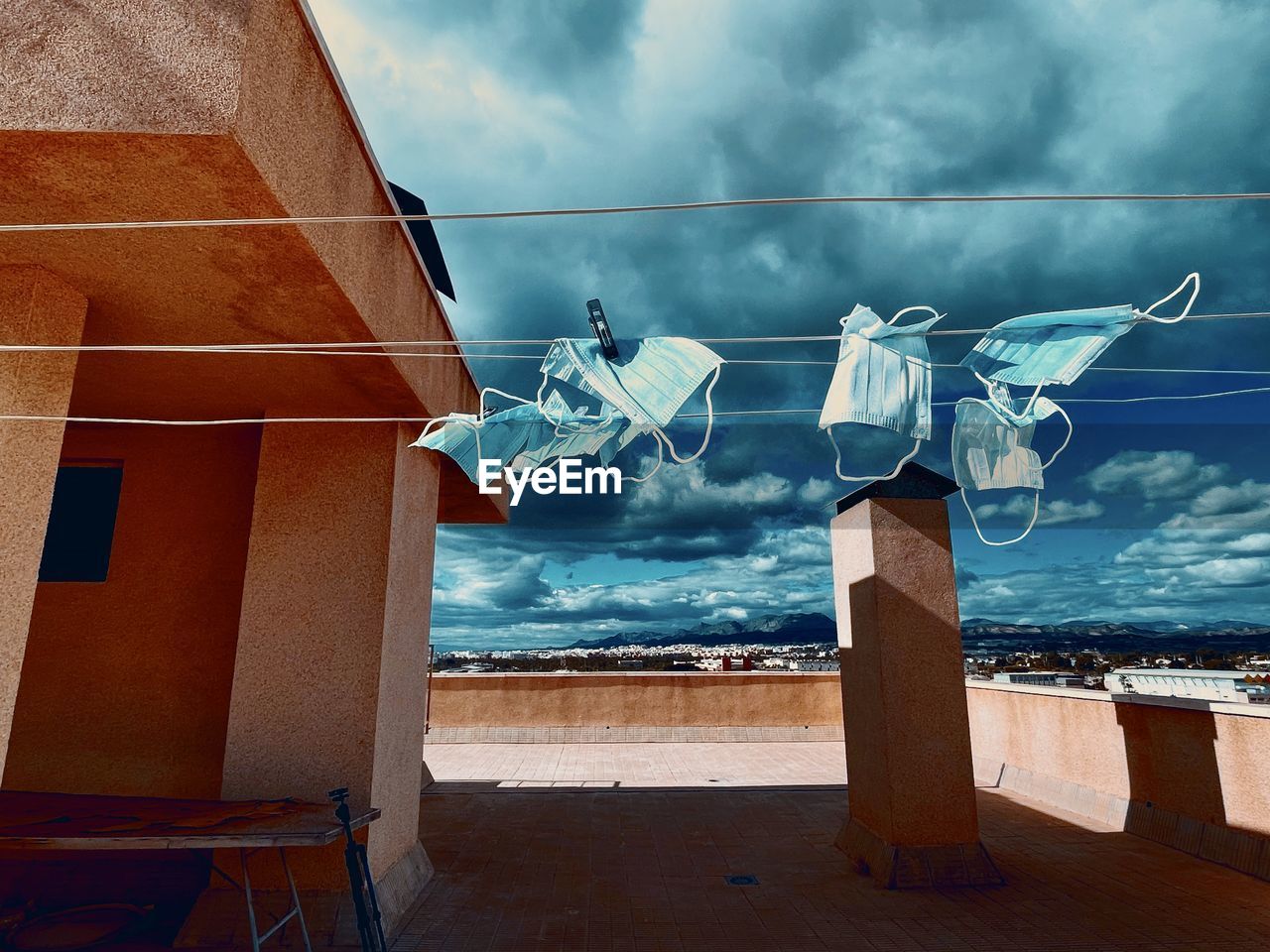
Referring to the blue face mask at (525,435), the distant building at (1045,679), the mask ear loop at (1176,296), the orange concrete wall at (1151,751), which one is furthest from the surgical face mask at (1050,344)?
the distant building at (1045,679)

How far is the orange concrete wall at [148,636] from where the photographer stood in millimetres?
4988

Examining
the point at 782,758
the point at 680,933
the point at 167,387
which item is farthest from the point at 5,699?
the point at 782,758

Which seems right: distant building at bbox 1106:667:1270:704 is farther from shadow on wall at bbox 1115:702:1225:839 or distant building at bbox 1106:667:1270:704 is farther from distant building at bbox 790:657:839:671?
distant building at bbox 790:657:839:671

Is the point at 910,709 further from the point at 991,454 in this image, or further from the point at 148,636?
the point at 148,636

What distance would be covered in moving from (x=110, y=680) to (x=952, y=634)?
20.9ft

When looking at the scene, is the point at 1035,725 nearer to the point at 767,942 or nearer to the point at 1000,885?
the point at 1000,885

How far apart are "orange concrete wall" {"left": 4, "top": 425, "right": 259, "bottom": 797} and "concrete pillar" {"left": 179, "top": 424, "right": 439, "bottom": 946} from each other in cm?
61

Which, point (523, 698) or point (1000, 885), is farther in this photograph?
point (523, 698)

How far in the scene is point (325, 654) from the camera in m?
4.68

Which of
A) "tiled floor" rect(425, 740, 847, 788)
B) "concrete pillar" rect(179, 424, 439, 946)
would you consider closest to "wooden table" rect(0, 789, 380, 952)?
"concrete pillar" rect(179, 424, 439, 946)

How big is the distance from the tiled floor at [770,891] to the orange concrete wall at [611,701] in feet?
16.5

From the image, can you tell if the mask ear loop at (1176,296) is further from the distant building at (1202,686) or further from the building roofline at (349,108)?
the distant building at (1202,686)

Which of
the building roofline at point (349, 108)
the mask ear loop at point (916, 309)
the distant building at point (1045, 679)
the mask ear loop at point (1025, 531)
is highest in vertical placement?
the building roofline at point (349, 108)

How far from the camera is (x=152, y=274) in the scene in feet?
10.5
